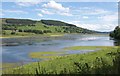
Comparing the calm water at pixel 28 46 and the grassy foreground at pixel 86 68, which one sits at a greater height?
the grassy foreground at pixel 86 68

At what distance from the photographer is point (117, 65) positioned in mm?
5430

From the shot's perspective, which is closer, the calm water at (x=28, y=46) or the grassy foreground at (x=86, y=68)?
the grassy foreground at (x=86, y=68)

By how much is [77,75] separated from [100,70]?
525 mm

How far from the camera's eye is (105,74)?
17.0 feet

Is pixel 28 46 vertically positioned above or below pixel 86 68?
below

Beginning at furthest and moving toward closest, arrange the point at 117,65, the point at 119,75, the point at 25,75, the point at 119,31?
the point at 119,31 → the point at 25,75 → the point at 117,65 → the point at 119,75

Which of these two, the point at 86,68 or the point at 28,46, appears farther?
the point at 28,46

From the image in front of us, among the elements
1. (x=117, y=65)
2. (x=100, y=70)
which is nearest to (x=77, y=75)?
(x=100, y=70)

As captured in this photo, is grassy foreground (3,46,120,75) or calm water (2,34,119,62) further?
calm water (2,34,119,62)

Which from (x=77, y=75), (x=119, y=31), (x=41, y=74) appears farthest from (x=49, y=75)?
(x=119, y=31)

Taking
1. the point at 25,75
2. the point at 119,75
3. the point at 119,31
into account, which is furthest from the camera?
the point at 119,31

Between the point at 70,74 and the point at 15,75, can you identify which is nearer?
the point at 70,74

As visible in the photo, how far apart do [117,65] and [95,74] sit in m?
0.54

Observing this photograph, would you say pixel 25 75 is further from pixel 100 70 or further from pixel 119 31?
pixel 119 31
